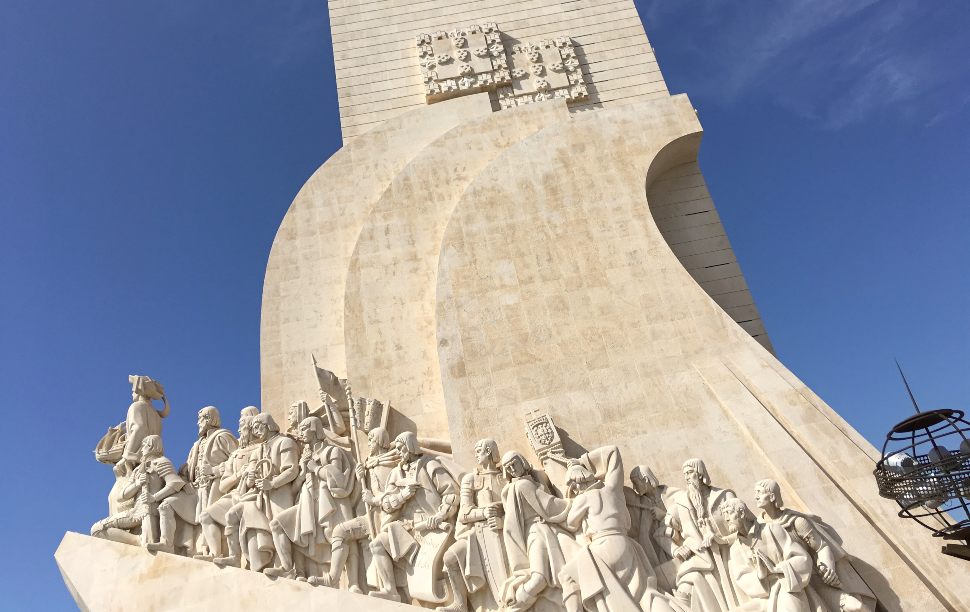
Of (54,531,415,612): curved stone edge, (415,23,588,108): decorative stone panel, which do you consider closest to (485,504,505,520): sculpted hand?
(54,531,415,612): curved stone edge

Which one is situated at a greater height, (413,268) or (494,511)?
(413,268)

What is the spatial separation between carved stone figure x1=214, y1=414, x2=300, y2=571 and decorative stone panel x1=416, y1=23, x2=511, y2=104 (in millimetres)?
5986

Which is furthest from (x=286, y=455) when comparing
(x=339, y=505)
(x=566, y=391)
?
(x=566, y=391)

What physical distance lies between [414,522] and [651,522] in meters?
1.98

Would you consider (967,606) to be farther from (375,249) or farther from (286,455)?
(375,249)

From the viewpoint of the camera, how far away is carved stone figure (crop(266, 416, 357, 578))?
6.41m

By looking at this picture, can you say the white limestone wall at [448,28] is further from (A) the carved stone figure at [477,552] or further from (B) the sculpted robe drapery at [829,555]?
(B) the sculpted robe drapery at [829,555]

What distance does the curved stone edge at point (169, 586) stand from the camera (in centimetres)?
593

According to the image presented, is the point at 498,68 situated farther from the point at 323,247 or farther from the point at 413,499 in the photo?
the point at 413,499

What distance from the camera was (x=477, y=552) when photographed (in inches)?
236

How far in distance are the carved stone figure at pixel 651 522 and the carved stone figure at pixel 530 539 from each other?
1.92 feet

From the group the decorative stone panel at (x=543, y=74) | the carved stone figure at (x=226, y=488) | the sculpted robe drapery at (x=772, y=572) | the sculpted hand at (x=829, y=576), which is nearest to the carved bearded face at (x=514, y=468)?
the sculpted robe drapery at (x=772, y=572)

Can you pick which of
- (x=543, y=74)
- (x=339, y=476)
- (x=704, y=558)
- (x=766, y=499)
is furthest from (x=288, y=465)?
(x=543, y=74)

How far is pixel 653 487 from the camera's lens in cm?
627
